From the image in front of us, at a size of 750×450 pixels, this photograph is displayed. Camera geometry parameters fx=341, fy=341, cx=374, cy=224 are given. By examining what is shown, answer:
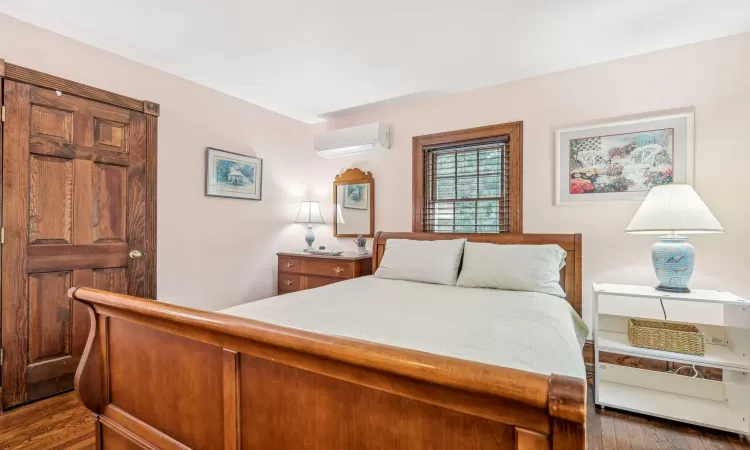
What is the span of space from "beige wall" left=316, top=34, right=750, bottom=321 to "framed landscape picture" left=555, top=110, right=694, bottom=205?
7 centimetres

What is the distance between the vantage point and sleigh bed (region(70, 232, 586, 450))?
2.08 ft

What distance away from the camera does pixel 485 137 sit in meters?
3.04

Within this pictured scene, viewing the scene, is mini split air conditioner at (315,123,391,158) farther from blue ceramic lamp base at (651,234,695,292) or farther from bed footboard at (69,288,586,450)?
bed footboard at (69,288,586,450)

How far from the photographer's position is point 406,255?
2736 millimetres

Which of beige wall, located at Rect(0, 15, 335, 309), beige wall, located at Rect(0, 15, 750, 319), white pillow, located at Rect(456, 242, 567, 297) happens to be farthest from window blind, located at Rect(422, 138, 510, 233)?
beige wall, located at Rect(0, 15, 335, 309)

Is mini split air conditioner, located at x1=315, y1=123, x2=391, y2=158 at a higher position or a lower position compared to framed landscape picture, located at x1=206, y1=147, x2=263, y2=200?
higher

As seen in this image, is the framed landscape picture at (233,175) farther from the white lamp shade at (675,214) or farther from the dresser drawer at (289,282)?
the white lamp shade at (675,214)

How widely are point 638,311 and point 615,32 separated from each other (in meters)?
1.90

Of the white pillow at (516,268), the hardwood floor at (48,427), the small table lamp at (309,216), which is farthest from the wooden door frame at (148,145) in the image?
the white pillow at (516,268)

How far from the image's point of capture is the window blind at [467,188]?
3.01 meters

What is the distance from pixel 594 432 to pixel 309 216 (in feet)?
9.82

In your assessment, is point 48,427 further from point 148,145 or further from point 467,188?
point 467,188

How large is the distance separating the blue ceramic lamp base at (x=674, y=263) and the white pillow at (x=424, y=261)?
4.05ft

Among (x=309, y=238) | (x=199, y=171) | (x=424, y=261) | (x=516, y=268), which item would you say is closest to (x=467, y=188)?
(x=424, y=261)
